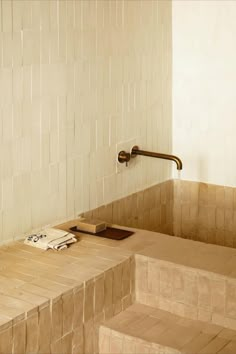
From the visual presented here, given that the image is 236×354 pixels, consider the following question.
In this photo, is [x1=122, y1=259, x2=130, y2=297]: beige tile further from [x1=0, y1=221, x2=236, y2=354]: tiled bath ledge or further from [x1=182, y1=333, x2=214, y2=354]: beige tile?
[x1=182, y1=333, x2=214, y2=354]: beige tile

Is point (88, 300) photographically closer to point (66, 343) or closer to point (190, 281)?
point (66, 343)

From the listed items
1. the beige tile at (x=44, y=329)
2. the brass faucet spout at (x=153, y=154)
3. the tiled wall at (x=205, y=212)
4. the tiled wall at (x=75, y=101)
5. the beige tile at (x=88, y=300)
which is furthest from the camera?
the tiled wall at (x=205, y=212)

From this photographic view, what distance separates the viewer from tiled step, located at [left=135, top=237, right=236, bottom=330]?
2564 millimetres

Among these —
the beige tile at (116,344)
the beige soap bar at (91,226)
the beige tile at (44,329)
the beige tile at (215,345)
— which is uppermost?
the beige soap bar at (91,226)

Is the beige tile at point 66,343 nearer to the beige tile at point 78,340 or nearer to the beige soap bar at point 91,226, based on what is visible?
the beige tile at point 78,340

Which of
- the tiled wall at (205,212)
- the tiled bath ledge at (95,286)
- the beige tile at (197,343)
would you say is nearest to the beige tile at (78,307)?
the tiled bath ledge at (95,286)

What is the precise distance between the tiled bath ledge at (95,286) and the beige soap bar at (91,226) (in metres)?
0.06

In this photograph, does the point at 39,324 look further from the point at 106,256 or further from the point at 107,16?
the point at 107,16

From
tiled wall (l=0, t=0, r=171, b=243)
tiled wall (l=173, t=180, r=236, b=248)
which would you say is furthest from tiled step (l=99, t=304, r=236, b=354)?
tiled wall (l=173, t=180, r=236, b=248)

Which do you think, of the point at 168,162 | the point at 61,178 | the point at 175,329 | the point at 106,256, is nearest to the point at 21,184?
the point at 61,178

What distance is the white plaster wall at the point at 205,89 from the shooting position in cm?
351

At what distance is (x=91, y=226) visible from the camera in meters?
2.97

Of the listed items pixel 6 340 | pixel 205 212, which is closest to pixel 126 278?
pixel 6 340

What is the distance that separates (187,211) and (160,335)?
133 centimetres
